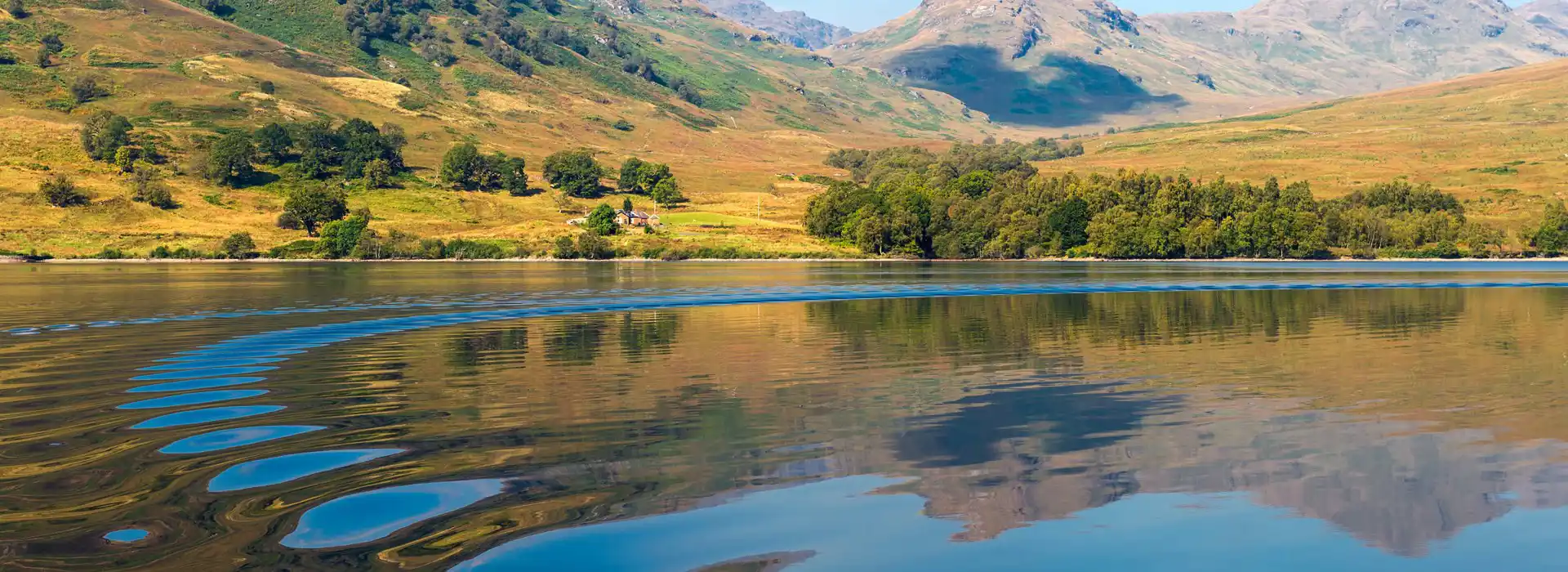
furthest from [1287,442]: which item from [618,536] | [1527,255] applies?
[1527,255]

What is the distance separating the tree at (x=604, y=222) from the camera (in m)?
188

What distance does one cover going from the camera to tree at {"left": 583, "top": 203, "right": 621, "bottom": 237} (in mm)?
188250

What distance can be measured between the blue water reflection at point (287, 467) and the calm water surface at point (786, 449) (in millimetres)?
83

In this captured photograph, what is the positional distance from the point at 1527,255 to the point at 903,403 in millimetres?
183069

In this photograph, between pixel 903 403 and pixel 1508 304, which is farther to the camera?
pixel 1508 304

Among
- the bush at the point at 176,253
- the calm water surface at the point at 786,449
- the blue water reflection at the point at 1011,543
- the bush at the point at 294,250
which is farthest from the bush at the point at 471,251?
the blue water reflection at the point at 1011,543

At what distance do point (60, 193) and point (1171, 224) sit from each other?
183447 millimetres

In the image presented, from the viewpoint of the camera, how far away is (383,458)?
1648cm

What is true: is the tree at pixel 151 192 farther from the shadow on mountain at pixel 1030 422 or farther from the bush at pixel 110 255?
the shadow on mountain at pixel 1030 422

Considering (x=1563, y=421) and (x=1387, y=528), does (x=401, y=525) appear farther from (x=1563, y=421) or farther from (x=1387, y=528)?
(x=1563, y=421)

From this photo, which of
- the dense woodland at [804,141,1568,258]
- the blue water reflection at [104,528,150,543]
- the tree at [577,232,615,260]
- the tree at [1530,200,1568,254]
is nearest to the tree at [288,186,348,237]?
the tree at [577,232,615,260]

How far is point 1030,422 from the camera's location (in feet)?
65.5

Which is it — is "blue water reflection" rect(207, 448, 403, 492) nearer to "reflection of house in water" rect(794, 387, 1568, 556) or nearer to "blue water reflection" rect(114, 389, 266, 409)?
"blue water reflection" rect(114, 389, 266, 409)

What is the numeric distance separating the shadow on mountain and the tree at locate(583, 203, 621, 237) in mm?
167867
